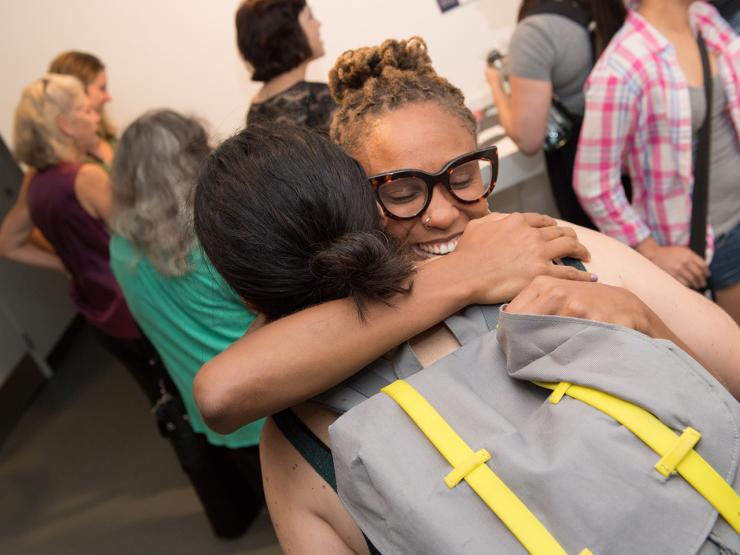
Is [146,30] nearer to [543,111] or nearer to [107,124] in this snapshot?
[107,124]

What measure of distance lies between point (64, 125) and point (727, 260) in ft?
7.73

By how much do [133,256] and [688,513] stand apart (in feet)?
4.78

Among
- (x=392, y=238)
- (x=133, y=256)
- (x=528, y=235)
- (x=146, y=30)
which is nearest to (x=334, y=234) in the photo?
(x=392, y=238)

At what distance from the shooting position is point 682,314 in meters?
0.83

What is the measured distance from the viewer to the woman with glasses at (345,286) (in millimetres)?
725

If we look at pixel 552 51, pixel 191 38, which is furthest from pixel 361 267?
pixel 191 38

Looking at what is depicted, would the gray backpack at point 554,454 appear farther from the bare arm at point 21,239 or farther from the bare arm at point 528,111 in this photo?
the bare arm at point 21,239

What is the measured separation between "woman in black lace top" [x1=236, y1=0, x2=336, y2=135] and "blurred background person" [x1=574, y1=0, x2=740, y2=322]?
36.3 inches

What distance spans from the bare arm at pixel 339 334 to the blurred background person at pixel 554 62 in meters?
1.13

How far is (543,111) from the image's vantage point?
1.84 metres

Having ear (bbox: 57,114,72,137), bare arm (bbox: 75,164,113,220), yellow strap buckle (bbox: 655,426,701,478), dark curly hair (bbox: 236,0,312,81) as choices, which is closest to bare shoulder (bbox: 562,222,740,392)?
yellow strap buckle (bbox: 655,426,701,478)

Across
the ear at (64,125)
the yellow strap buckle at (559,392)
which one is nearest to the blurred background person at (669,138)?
the yellow strap buckle at (559,392)

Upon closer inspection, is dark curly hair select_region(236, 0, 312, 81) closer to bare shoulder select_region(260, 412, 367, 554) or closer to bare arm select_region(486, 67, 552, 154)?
bare arm select_region(486, 67, 552, 154)

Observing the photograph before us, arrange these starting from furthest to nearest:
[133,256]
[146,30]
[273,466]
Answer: [146,30] < [133,256] < [273,466]
